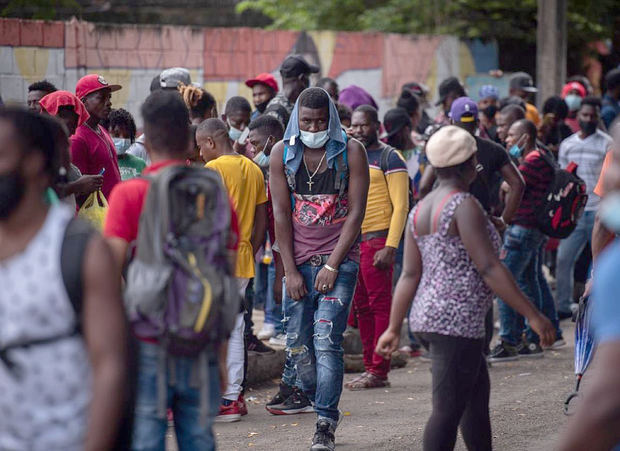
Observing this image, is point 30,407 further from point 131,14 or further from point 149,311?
point 131,14

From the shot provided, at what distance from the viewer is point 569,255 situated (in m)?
10.7

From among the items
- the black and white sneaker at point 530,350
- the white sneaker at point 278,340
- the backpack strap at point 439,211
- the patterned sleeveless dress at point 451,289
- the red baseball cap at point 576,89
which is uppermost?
the red baseball cap at point 576,89

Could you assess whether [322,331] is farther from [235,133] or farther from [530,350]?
[530,350]

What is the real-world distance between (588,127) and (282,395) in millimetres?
5079

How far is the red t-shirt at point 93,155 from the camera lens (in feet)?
22.4

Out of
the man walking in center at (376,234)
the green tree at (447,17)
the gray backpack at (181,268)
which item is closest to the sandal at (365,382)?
the man walking in center at (376,234)

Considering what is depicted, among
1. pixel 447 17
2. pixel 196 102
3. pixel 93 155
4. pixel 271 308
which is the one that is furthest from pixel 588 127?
pixel 447 17

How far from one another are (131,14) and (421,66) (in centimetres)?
490

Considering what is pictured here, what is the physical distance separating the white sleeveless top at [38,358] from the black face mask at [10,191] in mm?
134

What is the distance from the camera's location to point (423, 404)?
7.50 metres

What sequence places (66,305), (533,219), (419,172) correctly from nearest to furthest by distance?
(66,305)
(533,219)
(419,172)

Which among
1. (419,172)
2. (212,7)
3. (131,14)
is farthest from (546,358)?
(212,7)

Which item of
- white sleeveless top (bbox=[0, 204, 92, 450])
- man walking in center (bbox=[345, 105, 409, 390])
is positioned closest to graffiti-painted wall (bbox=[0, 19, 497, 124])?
man walking in center (bbox=[345, 105, 409, 390])

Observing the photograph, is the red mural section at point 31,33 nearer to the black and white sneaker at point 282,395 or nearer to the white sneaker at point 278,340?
the white sneaker at point 278,340
